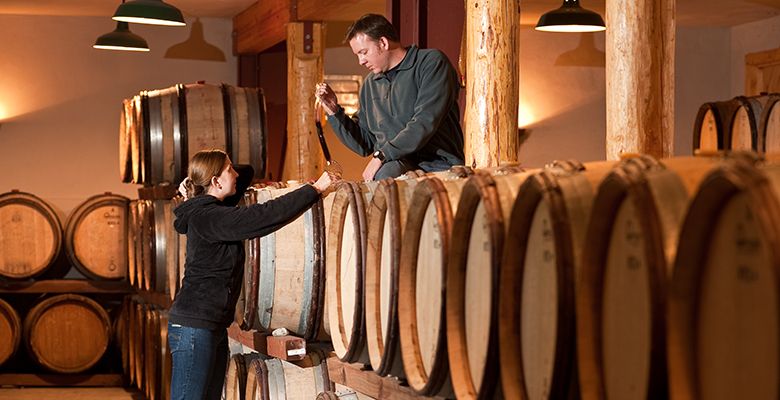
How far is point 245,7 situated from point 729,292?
35.6 ft

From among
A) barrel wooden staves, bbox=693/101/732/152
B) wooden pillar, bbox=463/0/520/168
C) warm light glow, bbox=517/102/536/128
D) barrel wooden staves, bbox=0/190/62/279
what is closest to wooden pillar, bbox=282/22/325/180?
barrel wooden staves, bbox=0/190/62/279

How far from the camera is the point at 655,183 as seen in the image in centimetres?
218

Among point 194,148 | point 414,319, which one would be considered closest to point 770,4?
point 194,148

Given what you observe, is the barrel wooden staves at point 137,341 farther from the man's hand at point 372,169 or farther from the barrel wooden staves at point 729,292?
the barrel wooden staves at point 729,292

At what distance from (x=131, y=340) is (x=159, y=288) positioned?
115cm

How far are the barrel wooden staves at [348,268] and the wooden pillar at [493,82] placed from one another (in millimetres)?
1537

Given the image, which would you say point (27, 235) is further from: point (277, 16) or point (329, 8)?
point (329, 8)

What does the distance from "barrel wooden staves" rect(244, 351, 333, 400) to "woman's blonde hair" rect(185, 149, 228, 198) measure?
0.84 m

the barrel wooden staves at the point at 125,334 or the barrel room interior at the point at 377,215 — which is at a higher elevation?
the barrel room interior at the point at 377,215

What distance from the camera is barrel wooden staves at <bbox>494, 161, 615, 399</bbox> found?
2.52m

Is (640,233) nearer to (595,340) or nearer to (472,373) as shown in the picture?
(595,340)

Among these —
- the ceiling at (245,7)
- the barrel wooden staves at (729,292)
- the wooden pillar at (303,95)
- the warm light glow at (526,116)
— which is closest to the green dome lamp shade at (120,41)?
the wooden pillar at (303,95)

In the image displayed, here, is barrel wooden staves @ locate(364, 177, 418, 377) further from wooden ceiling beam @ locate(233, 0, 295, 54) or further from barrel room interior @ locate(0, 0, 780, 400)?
wooden ceiling beam @ locate(233, 0, 295, 54)

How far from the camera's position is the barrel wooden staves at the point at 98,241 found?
34.6ft
